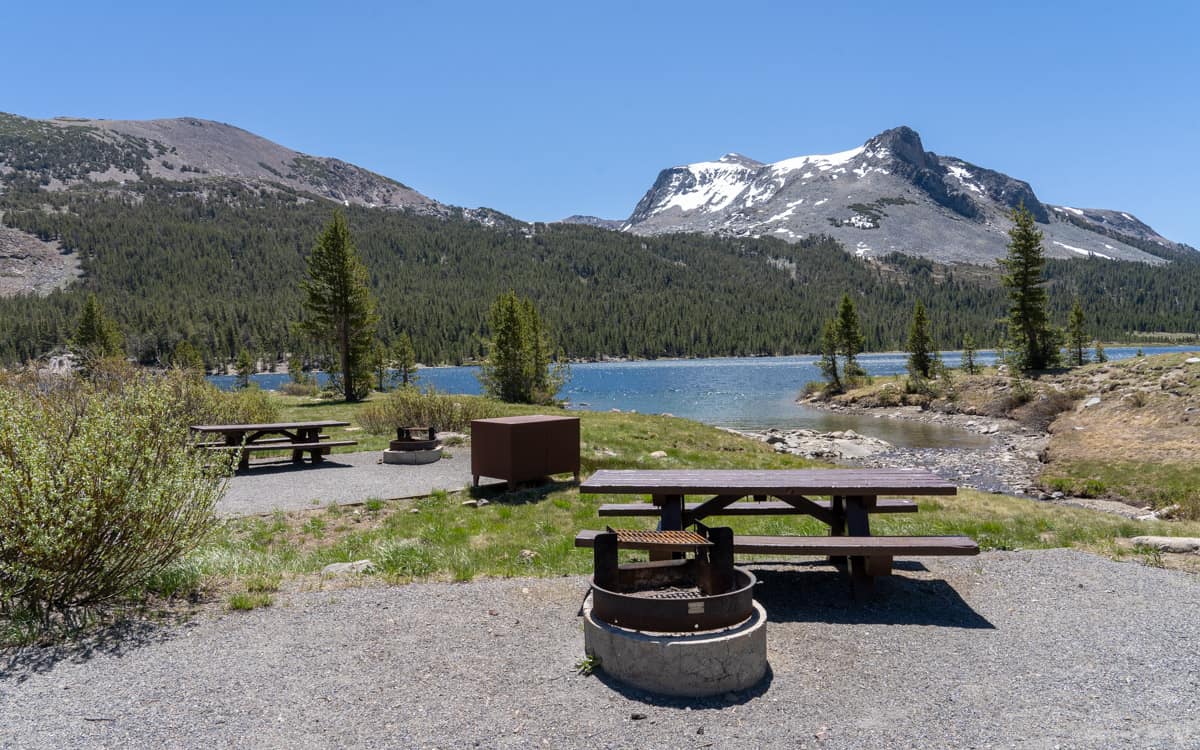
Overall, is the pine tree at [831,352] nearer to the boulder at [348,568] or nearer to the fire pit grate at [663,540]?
the boulder at [348,568]

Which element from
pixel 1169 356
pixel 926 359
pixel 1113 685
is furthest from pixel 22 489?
pixel 926 359

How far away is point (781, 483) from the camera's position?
21.1 feet

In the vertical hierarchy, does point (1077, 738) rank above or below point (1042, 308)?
below

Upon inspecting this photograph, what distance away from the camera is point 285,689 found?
4301 mm

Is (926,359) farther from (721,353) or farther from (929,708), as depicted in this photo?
A: (721,353)

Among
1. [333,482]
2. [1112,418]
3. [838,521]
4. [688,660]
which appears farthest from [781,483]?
[1112,418]

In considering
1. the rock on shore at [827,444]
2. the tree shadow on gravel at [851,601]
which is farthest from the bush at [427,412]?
the tree shadow on gravel at [851,601]

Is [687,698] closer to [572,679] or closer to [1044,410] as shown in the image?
[572,679]

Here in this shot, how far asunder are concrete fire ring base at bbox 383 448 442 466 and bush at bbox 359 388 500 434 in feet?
13.5

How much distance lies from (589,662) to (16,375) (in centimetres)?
1441

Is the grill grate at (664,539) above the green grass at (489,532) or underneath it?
above

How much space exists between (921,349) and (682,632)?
5244cm

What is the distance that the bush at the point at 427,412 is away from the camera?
19.8 metres

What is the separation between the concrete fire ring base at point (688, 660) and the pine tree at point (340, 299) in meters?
33.4
